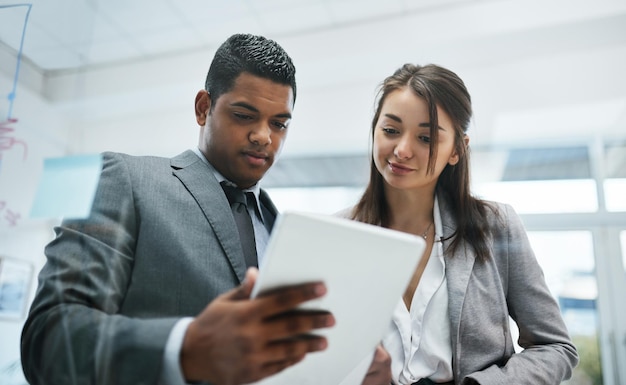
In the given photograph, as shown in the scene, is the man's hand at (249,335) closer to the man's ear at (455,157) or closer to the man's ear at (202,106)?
the man's ear at (202,106)

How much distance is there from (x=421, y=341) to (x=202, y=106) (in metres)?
0.56

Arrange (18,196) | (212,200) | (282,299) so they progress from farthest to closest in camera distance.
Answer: (212,200)
(18,196)
(282,299)

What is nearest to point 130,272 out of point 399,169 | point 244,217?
point 244,217

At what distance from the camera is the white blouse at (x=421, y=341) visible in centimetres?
81

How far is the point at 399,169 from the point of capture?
2.86ft

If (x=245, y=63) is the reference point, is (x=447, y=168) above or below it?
below

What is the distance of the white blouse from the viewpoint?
811mm

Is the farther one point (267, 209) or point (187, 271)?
point (267, 209)

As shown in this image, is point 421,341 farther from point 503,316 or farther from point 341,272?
point 341,272

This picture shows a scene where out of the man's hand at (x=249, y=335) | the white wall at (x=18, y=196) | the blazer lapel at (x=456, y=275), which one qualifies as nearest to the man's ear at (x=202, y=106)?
the white wall at (x=18, y=196)

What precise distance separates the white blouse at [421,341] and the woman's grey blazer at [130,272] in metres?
0.34

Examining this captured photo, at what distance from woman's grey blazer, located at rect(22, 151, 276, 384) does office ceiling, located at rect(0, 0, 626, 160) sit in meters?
0.12

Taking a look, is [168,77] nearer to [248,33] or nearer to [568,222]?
[248,33]

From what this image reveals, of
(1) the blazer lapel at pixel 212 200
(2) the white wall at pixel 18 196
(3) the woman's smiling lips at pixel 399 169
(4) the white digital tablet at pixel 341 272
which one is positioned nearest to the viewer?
(4) the white digital tablet at pixel 341 272
